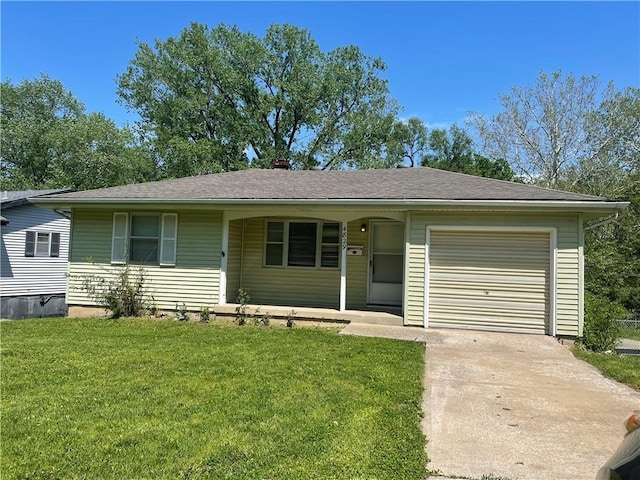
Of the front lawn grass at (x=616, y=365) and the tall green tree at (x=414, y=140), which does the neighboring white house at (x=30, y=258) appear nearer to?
the front lawn grass at (x=616, y=365)

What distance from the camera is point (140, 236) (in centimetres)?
1084

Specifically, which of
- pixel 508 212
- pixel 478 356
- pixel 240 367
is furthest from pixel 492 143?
pixel 240 367

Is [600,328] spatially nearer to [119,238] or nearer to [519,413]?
[519,413]

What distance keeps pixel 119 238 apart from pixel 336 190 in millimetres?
5622

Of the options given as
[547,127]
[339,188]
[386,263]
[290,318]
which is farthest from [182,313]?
[547,127]

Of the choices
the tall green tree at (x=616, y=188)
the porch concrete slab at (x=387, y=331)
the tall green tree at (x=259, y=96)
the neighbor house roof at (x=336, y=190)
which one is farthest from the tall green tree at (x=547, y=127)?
the porch concrete slab at (x=387, y=331)

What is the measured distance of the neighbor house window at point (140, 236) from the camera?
35.1ft

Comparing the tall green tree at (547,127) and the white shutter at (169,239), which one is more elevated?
the tall green tree at (547,127)

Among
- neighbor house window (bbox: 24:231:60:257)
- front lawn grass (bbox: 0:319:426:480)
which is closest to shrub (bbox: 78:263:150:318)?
front lawn grass (bbox: 0:319:426:480)

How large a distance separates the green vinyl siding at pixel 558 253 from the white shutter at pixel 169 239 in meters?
5.74

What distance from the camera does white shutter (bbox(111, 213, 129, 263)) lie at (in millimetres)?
10836

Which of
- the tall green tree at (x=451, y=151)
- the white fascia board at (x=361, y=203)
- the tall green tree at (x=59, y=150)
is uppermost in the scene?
the tall green tree at (x=451, y=151)

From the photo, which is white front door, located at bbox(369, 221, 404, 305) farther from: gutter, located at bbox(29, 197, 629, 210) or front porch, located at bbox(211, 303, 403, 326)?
gutter, located at bbox(29, 197, 629, 210)

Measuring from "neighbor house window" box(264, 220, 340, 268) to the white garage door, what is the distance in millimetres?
Answer: 3107
